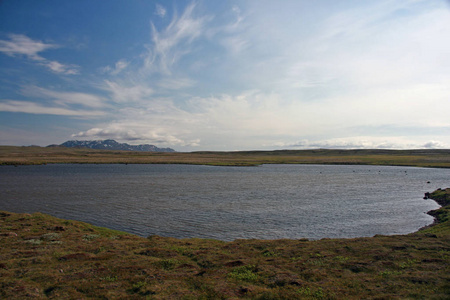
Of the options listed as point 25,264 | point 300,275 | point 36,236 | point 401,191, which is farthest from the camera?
point 401,191

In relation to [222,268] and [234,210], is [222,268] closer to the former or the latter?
[222,268]

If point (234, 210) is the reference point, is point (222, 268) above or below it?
above

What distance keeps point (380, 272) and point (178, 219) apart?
84.0 feet

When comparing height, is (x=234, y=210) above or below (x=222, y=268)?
below

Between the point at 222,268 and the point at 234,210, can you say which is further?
the point at 234,210

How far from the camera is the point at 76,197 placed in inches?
2045

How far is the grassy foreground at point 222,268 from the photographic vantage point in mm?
13023

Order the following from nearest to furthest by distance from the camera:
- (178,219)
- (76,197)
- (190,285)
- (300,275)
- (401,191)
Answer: (190,285) < (300,275) < (178,219) < (76,197) < (401,191)

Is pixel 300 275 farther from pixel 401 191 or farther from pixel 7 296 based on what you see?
pixel 401 191

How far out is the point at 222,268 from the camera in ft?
53.8

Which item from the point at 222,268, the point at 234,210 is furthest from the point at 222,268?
the point at 234,210

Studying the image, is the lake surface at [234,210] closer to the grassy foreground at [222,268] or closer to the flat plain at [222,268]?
the grassy foreground at [222,268]

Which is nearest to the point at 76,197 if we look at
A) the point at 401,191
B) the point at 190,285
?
the point at 190,285

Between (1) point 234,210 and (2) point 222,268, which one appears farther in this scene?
(1) point 234,210
